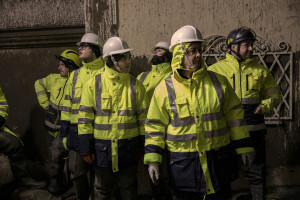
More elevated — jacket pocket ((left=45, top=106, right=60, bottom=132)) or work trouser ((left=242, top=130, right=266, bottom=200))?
jacket pocket ((left=45, top=106, right=60, bottom=132))

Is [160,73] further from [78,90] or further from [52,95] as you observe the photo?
[52,95]

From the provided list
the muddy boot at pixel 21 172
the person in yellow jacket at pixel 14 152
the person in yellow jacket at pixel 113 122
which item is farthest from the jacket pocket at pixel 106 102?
the muddy boot at pixel 21 172

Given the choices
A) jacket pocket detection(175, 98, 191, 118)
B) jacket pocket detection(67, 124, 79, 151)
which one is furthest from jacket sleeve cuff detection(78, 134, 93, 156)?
jacket pocket detection(175, 98, 191, 118)

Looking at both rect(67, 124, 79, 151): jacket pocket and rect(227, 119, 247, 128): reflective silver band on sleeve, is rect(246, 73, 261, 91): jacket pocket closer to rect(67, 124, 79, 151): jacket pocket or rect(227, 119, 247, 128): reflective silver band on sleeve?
rect(227, 119, 247, 128): reflective silver band on sleeve

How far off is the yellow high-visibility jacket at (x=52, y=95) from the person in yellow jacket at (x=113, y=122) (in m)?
1.76

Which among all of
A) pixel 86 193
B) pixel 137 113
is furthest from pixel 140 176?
pixel 137 113

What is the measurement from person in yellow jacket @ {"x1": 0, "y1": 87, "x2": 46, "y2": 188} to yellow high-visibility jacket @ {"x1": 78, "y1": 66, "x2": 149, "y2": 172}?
6.01ft

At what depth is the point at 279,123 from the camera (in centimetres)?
479

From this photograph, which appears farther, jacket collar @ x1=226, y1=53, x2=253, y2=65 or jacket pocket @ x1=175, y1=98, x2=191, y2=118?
jacket collar @ x1=226, y1=53, x2=253, y2=65

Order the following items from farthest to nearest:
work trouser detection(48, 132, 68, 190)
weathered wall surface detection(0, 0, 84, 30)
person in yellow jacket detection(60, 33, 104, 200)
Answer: weathered wall surface detection(0, 0, 84, 30) → work trouser detection(48, 132, 68, 190) → person in yellow jacket detection(60, 33, 104, 200)

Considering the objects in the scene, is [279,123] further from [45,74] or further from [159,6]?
[45,74]

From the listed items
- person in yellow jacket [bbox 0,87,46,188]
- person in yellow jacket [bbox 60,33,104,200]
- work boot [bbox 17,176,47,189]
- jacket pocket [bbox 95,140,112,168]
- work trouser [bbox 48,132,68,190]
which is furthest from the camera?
work boot [bbox 17,176,47,189]

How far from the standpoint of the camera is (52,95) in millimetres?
5348

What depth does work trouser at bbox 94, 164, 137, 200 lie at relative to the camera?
3.55 m
